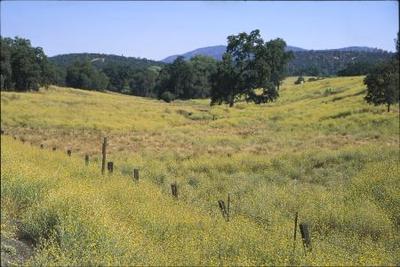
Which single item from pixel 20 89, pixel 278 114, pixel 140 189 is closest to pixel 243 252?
pixel 140 189

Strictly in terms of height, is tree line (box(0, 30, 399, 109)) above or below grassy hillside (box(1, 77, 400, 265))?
above

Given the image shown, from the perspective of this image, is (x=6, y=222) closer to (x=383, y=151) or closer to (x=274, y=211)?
(x=274, y=211)

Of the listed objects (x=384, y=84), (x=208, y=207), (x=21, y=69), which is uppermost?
(x=21, y=69)

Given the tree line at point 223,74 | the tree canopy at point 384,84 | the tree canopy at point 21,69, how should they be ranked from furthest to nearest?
the tree canopy at point 21,69 < the tree line at point 223,74 < the tree canopy at point 384,84

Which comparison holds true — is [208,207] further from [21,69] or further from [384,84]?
[21,69]

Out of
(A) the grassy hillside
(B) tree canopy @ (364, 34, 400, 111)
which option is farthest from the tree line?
(A) the grassy hillside

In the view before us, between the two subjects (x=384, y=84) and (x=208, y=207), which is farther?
(x=384, y=84)

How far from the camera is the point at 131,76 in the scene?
152625 mm

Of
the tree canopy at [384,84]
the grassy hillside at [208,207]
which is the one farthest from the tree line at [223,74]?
the grassy hillside at [208,207]

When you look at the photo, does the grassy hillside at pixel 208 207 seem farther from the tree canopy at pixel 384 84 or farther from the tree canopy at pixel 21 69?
the tree canopy at pixel 21 69

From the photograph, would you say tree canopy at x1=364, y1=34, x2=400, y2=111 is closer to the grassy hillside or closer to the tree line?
the tree line

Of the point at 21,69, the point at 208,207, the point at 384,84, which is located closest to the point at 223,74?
the point at 384,84

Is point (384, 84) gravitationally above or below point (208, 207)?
above

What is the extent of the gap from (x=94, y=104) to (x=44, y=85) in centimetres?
3760
